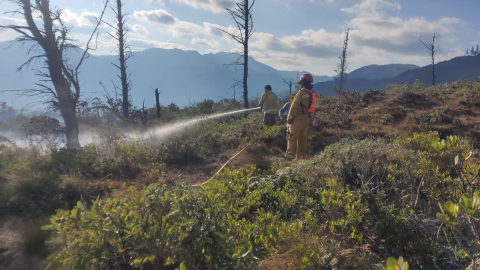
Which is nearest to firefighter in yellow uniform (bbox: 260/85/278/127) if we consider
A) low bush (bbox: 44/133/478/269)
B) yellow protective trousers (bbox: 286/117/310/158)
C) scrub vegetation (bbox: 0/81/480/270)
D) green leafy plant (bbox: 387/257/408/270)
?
scrub vegetation (bbox: 0/81/480/270)

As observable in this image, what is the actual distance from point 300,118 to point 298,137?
539mm

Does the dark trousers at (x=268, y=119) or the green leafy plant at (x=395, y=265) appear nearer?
the green leafy plant at (x=395, y=265)

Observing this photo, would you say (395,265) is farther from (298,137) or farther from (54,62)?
(54,62)

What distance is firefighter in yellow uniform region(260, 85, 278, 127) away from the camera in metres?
9.76

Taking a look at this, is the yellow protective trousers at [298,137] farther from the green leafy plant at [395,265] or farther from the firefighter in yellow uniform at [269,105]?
the green leafy plant at [395,265]

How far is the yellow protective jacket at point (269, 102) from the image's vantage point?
9.76 metres

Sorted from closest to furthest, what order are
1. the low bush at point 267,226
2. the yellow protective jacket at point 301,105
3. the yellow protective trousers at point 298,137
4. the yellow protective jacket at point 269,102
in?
the low bush at point 267,226 < the yellow protective jacket at point 301,105 < the yellow protective trousers at point 298,137 < the yellow protective jacket at point 269,102

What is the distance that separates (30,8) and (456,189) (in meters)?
11.7

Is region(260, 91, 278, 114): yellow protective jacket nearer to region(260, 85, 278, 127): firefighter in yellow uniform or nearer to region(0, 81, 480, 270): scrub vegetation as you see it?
region(260, 85, 278, 127): firefighter in yellow uniform

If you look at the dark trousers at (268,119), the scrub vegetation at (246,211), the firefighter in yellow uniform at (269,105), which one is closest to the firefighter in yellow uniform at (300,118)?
the scrub vegetation at (246,211)

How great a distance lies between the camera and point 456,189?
3.57 m

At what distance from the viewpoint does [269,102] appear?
A: 32.4 feet

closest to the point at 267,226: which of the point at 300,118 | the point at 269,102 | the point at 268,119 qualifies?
the point at 300,118

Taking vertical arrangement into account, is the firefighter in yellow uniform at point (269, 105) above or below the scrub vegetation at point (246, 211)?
above
